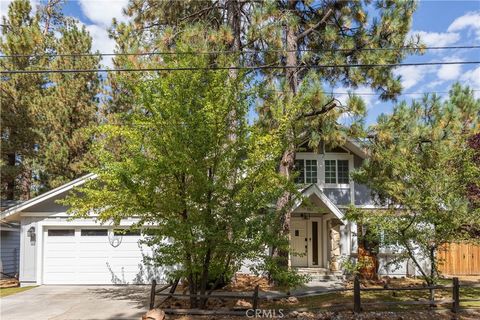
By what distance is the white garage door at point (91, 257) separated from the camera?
1538cm

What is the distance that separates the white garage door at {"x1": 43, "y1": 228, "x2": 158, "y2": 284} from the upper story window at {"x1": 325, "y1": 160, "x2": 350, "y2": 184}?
26.1ft

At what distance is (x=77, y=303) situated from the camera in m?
11.6

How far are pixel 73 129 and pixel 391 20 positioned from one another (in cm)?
1505

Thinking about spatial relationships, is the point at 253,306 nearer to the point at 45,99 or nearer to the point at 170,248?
the point at 170,248

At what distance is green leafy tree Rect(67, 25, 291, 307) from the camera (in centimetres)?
882

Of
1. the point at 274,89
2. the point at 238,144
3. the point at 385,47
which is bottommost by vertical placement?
the point at 238,144

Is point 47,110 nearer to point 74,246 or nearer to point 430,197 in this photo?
point 74,246

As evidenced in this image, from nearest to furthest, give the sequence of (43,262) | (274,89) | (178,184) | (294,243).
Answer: (178,184)
(274,89)
(43,262)
(294,243)

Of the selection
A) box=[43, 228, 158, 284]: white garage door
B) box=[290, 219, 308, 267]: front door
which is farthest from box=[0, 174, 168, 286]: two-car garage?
box=[290, 219, 308, 267]: front door

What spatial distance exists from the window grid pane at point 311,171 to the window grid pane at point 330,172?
472 millimetres

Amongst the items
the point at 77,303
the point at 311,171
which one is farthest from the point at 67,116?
the point at 311,171

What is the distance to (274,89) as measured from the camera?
13.4 metres

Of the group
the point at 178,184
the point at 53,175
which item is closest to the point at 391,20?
the point at 178,184

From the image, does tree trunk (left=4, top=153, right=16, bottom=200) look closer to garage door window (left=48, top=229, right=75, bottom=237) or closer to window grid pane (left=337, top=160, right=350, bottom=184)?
garage door window (left=48, top=229, right=75, bottom=237)
